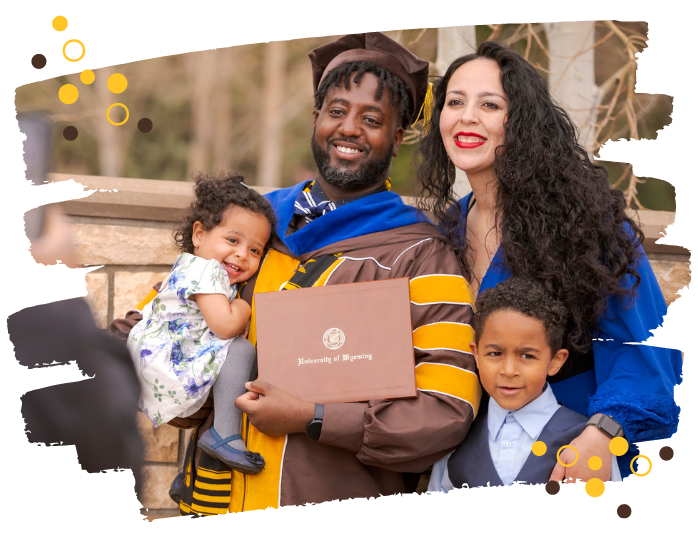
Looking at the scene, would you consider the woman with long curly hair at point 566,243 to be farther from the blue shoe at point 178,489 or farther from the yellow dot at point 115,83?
the blue shoe at point 178,489

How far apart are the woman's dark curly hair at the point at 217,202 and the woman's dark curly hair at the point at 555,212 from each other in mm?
776

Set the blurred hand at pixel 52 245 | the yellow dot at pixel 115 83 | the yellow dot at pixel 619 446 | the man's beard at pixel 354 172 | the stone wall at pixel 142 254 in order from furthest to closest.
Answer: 1. the stone wall at pixel 142 254
2. the man's beard at pixel 354 172
3. the yellow dot at pixel 619 446
4. the yellow dot at pixel 115 83
5. the blurred hand at pixel 52 245

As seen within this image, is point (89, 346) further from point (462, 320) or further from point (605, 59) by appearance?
point (605, 59)

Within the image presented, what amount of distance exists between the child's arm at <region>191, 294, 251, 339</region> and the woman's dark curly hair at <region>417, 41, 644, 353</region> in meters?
0.87

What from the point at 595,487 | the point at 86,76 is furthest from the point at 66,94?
the point at 595,487

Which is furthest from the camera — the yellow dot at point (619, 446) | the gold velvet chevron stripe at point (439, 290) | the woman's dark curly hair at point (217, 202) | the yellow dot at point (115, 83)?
the woman's dark curly hair at point (217, 202)

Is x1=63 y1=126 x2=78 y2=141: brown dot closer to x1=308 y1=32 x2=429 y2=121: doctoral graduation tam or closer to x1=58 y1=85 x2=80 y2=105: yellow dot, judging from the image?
x1=58 y1=85 x2=80 y2=105: yellow dot

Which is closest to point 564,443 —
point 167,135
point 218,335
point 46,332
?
point 218,335

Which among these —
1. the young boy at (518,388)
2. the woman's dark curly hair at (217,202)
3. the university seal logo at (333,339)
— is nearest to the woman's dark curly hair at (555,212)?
the young boy at (518,388)

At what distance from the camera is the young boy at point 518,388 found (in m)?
2.22

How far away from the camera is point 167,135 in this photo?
10.9m

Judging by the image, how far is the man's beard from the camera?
2.84 metres

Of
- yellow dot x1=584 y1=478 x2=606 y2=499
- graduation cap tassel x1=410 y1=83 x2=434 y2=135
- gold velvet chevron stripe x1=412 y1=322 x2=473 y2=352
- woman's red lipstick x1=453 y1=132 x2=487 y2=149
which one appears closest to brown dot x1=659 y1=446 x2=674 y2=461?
yellow dot x1=584 y1=478 x2=606 y2=499

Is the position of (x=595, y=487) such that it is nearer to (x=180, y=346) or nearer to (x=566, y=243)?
(x=566, y=243)
